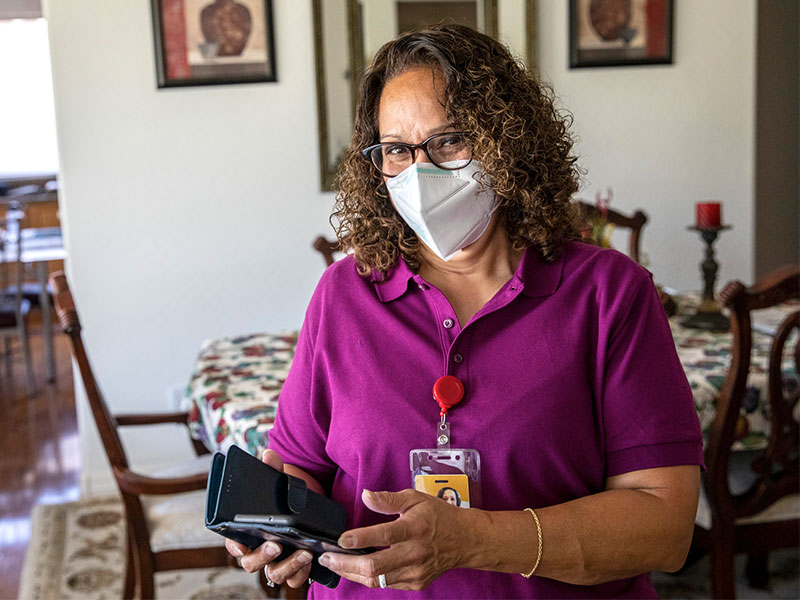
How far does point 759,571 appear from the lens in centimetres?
241

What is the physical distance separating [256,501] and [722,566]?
1409 mm

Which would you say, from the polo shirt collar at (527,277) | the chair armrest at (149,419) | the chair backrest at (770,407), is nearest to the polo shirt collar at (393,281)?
the polo shirt collar at (527,277)

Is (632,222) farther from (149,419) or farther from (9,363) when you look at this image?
(9,363)

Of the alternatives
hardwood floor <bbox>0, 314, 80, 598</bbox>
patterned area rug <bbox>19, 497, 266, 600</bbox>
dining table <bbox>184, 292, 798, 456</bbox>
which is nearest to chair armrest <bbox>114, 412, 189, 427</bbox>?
dining table <bbox>184, 292, 798, 456</bbox>

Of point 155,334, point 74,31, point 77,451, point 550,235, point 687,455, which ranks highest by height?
point 74,31

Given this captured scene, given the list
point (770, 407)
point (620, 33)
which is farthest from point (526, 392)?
point (620, 33)

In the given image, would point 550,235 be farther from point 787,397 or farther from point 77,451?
point 77,451

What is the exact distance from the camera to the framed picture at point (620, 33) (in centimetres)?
319

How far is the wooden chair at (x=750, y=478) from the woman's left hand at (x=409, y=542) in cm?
105

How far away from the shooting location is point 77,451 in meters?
3.77

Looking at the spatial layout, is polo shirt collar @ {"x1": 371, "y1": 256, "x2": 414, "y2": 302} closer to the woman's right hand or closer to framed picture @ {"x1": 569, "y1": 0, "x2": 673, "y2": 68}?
the woman's right hand

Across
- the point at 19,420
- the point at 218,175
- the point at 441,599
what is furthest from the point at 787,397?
the point at 19,420

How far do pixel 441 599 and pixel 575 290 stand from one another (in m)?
0.42

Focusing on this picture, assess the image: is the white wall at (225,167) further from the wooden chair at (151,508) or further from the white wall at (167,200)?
the wooden chair at (151,508)
